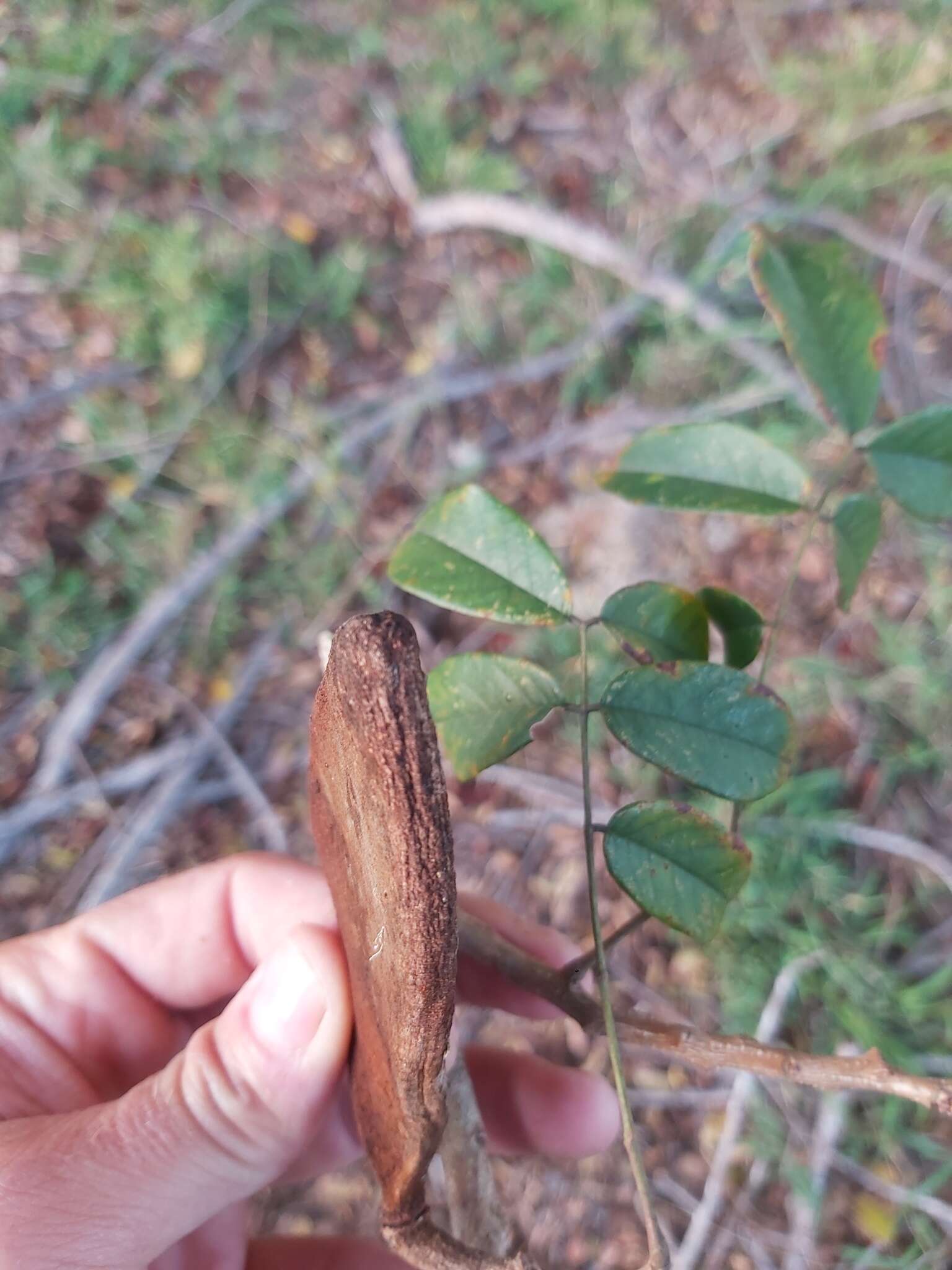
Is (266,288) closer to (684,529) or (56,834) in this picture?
(684,529)

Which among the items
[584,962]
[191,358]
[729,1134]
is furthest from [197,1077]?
[191,358]

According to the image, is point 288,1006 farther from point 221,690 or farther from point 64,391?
point 64,391

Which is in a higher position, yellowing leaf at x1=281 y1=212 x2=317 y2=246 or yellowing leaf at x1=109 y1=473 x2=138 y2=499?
yellowing leaf at x1=281 y1=212 x2=317 y2=246

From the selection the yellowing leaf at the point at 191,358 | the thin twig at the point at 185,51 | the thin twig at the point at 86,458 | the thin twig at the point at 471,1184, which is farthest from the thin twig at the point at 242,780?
the thin twig at the point at 185,51

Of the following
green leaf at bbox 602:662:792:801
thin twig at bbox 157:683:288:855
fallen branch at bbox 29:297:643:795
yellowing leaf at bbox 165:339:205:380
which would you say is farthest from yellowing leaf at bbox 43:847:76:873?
green leaf at bbox 602:662:792:801

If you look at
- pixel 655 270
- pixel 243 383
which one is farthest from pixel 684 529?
pixel 243 383

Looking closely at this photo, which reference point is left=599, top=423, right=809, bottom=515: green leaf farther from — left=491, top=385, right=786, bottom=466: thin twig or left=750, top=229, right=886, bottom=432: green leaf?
left=491, top=385, right=786, bottom=466: thin twig

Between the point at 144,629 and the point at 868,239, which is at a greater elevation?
the point at 868,239
